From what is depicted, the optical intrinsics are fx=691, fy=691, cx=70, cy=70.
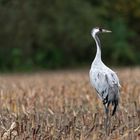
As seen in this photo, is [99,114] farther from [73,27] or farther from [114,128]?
[73,27]

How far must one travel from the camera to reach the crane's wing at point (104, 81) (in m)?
9.79

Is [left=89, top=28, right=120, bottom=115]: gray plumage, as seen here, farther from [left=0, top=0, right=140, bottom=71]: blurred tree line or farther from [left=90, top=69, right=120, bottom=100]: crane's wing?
[left=0, top=0, right=140, bottom=71]: blurred tree line

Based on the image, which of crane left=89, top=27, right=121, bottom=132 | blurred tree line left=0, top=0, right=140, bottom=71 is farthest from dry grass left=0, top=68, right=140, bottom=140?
blurred tree line left=0, top=0, right=140, bottom=71

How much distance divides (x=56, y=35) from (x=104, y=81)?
25280mm

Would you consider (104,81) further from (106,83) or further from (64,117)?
(64,117)

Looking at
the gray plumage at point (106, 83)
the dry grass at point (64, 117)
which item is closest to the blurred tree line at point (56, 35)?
the dry grass at point (64, 117)

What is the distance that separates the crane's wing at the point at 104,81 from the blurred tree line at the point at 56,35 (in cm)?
2353

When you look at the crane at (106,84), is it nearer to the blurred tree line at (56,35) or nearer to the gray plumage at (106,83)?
the gray plumage at (106,83)

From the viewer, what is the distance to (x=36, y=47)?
36188 mm

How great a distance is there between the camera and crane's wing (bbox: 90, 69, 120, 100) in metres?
9.79

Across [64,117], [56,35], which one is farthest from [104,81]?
[56,35]

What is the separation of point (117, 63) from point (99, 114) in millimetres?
26947

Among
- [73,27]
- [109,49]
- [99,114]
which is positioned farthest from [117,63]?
[99,114]

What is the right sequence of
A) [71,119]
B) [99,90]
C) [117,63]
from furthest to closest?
[117,63], [99,90], [71,119]
